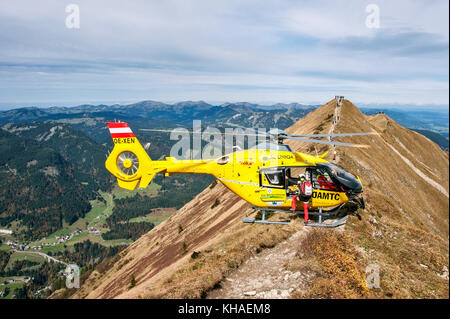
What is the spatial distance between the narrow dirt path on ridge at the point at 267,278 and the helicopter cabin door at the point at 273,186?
2.89 metres

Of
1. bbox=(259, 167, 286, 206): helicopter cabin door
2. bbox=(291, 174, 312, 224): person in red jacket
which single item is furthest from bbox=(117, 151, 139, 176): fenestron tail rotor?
bbox=(291, 174, 312, 224): person in red jacket

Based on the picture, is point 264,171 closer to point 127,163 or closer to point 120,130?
point 127,163

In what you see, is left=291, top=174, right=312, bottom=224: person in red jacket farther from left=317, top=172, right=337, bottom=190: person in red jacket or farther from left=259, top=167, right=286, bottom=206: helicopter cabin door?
left=317, top=172, right=337, bottom=190: person in red jacket

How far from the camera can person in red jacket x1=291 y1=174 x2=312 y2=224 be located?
58.0 feet

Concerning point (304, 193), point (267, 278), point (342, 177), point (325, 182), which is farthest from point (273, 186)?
point (267, 278)

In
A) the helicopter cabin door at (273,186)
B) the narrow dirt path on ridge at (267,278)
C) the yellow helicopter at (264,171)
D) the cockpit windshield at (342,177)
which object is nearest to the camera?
the narrow dirt path on ridge at (267,278)

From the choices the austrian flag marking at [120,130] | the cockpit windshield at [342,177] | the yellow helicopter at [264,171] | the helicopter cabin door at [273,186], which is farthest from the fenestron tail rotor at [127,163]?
the cockpit windshield at [342,177]

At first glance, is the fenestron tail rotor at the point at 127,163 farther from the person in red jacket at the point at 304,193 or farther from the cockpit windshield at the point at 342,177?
the cockpit windshield at the point at 342,177

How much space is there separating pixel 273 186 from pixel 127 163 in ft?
37.9

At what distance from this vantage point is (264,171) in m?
19.0

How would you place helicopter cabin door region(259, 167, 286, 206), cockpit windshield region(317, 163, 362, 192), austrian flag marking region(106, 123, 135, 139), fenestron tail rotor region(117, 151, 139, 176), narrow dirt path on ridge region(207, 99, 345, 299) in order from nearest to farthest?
narrow dirt path on ridge region(207, 99, 345, 299)
cockpit windshield region(317, 163, 362, 192)
helicopter cabin door region(259, 167, 286, 206)
austrian flag marking region(106, 123, 135, 139)
fenestron tail rotor region(117, 151, 139, 176)

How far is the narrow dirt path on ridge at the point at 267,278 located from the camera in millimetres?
13570

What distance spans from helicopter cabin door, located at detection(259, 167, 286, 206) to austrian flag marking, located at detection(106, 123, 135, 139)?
1063cm
